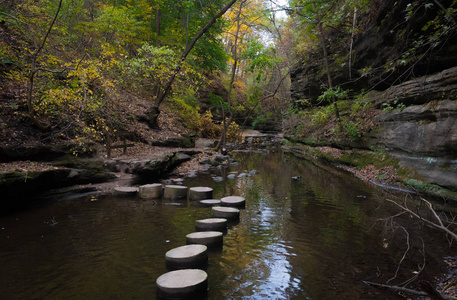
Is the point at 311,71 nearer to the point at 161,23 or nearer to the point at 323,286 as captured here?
the point at 161,23

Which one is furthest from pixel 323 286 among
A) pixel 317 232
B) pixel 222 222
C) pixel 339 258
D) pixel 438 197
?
pixel 438 197

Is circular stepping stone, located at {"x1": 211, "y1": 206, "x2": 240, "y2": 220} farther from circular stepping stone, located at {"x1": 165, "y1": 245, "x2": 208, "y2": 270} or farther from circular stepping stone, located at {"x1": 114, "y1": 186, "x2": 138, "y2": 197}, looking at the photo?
circular stepping stone, located at {"x1": 114, "y1": 186, "x2": 138, "y2": 197}

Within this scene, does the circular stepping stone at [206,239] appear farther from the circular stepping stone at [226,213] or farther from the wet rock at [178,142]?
the wet rock at [178,142]

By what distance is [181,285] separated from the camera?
11.0 feet

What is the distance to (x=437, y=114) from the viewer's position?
28.6ft

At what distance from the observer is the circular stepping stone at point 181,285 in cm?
333

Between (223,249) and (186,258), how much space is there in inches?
39.1

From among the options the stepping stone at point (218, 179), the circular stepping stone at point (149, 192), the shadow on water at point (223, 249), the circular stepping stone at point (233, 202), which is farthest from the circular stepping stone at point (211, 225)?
the stepping stone at point (218, 179)

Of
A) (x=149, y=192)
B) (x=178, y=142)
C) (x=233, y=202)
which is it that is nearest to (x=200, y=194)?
(x=233, y=202)

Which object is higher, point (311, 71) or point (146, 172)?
point (311, 71)

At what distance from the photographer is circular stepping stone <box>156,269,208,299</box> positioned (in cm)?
333

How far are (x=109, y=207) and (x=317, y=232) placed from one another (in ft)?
17.7

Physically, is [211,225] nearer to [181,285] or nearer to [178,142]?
[181,285]

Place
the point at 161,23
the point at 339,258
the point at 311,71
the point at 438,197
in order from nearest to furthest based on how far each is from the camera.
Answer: the point at 339,258
the point at 438,197
the point at 161,23
the point at 311,71
